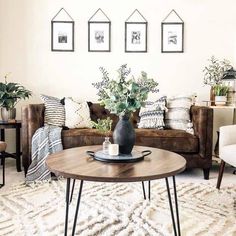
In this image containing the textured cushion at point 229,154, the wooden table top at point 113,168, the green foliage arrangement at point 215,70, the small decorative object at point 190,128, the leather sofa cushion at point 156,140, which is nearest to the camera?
the wooden table top at point 113,168

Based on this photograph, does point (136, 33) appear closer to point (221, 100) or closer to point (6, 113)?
point (221, 100)

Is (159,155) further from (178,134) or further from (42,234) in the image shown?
(178,134)

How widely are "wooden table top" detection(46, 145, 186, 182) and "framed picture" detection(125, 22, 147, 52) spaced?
2.34m

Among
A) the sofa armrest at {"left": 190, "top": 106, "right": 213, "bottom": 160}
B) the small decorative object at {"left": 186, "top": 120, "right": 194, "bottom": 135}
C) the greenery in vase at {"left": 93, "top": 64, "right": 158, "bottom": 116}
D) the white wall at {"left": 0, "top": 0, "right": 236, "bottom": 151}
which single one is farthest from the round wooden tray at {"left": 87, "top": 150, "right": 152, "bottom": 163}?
the white wall at {"left": 0, "top": 0, "right": 236, "bottom": 151}

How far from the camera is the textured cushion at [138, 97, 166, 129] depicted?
3670 millimetres

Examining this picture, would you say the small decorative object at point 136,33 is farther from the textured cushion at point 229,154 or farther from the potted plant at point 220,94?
the textured cushion at point 229,154

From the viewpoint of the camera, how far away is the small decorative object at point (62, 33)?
4.21 meters

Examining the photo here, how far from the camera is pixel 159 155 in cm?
224

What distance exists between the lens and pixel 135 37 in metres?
4.26

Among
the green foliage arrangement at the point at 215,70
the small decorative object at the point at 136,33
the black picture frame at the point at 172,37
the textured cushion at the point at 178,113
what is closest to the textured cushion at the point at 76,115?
the textured cushion at the point at 178,113

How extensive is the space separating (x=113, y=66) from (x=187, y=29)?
1.08 metres

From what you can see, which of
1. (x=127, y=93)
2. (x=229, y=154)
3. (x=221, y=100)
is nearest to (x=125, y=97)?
(x=127, y=93)

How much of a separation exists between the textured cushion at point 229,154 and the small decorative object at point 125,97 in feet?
3.32

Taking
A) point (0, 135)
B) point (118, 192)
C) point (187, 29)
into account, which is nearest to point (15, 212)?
→ point (118, 192)
